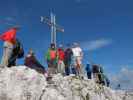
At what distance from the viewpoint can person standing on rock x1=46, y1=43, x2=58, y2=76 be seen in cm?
2410

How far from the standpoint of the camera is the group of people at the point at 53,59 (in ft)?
73.0

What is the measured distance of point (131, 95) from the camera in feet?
104

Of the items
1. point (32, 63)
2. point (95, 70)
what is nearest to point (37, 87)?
point (32, 63)

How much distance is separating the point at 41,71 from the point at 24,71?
1856mm

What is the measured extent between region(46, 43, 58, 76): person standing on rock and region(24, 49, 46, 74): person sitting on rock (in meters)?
0.57

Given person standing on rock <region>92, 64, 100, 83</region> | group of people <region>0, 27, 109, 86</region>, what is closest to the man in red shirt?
group of people <region>0, 27, 109, 86</region>

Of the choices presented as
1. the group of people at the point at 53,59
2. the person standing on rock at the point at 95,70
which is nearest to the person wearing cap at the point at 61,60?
the group of people at the point at 53,59

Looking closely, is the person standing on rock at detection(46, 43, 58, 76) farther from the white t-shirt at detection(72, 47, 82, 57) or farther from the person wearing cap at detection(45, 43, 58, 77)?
the white t-shirt at detection(72, 47, 82, 57)

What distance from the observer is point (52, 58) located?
950 inches

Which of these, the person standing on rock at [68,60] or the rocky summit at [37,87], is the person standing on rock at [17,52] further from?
the person standing on rock at [68,60]

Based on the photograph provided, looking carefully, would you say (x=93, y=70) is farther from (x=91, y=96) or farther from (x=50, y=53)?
(x=50, y=53)

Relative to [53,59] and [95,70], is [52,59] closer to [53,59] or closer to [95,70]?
[53,59]

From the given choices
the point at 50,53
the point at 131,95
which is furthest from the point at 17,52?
the point at 131,95

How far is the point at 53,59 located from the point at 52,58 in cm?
11
